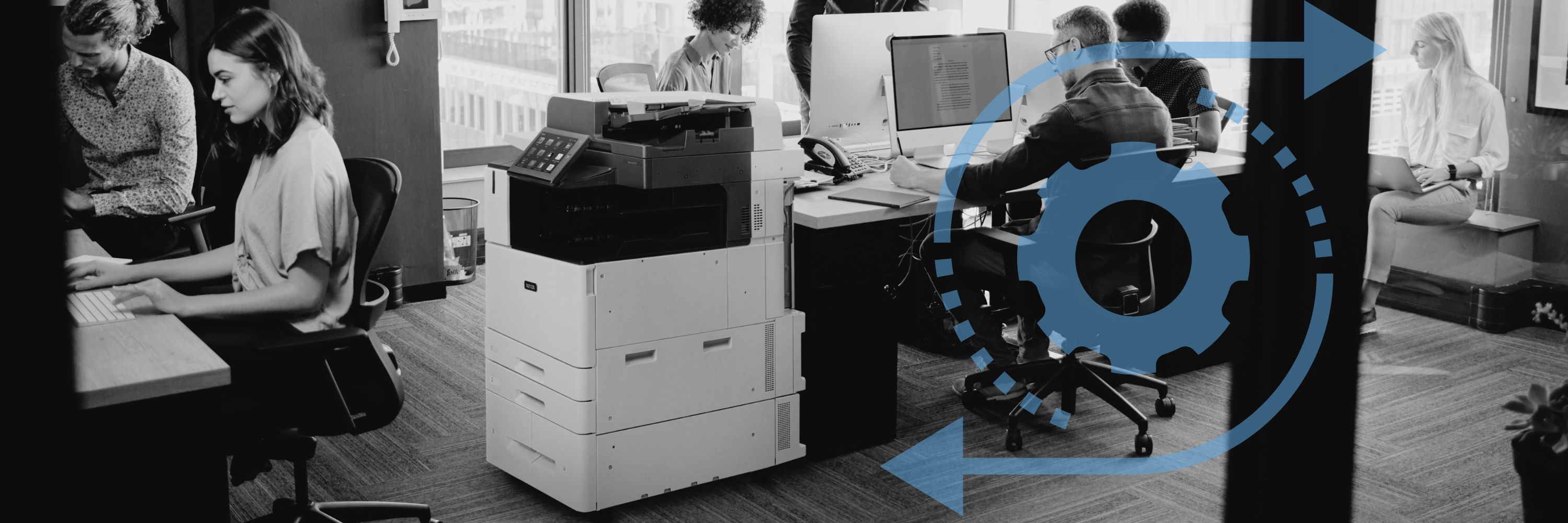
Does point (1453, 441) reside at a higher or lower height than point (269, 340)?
lower

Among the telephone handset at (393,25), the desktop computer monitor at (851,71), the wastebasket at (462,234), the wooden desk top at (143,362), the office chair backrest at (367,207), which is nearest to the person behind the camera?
the wooden desk top at (143,362)

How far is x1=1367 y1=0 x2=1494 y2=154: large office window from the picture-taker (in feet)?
2.41

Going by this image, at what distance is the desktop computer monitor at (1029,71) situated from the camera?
391cm

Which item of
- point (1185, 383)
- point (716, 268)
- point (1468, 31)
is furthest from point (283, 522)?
point (1468, 31)

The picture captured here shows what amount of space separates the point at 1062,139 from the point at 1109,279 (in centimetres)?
42

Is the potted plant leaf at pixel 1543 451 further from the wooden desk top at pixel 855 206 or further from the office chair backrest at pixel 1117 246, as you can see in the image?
the office chair backrest at pixel 1117 246

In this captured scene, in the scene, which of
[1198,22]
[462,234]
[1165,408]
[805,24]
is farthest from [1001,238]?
[1198,22]

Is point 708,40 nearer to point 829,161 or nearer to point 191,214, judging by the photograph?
point 829,161

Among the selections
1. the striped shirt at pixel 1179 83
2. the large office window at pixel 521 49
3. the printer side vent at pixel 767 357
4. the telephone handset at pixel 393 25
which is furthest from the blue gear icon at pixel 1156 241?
the large office window at pixel 521 49

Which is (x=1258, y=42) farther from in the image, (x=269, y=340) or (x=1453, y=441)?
(x=1453, y=441)

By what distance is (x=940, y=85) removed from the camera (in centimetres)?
360

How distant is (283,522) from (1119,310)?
82.0 inches

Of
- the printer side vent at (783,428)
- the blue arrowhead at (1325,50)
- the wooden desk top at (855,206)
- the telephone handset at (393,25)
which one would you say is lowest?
the printer side vent at (783,428)

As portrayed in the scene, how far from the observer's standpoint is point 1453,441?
329cm
